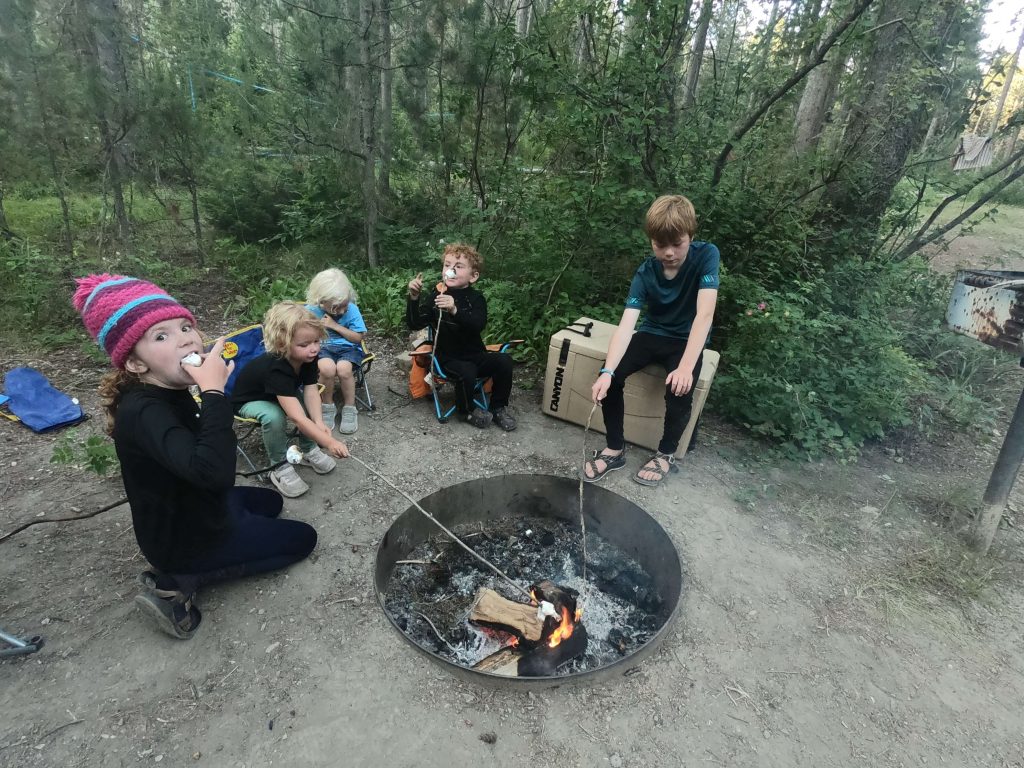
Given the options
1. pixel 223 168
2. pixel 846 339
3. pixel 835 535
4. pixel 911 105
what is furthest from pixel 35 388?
pixel 911 105

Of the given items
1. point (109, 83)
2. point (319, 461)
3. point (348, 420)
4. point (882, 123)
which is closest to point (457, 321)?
point (348, 420)

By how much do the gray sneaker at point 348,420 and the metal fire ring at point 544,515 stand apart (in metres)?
1.06

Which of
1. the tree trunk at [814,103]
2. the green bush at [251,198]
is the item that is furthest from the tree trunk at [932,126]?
the green bush at [251,198]

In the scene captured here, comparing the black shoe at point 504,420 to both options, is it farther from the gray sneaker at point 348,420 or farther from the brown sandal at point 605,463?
the gray sneaker at point 348,420

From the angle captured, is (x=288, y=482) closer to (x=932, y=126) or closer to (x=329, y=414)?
(x=329, y=414)

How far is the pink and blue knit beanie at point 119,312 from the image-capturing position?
174cm

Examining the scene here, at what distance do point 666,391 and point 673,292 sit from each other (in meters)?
0.63

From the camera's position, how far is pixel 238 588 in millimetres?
2402

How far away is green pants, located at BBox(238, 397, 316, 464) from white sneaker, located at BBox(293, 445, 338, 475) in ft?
0.54

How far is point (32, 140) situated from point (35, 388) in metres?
3.16

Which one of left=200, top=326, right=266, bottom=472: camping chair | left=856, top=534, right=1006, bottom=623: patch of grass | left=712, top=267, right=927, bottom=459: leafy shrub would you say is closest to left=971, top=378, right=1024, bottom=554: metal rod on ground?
left=856, top=534, right=1006, bottom=623: patch of grass

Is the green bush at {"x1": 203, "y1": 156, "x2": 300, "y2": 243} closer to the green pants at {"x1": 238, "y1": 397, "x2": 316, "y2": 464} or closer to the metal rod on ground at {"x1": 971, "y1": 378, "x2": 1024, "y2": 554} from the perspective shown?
the green pants at {"x1": 238, "y1": 397, "x2": 316, "y2": 464}

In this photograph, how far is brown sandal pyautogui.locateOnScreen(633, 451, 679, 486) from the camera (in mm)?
3309

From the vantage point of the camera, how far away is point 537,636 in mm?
2260
